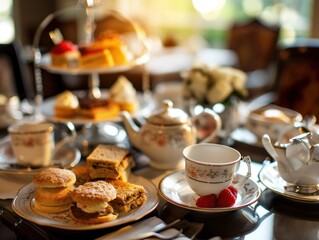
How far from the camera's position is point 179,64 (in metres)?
2.92

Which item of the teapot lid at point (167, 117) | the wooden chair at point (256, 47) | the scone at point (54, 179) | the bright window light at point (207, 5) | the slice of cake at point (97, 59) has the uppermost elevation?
the slice of cake at point (97, 59)

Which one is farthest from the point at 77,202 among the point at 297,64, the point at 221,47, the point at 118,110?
the point at 221,47

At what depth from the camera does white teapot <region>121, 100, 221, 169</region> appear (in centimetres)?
116

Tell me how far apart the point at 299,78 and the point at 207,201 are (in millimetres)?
1142

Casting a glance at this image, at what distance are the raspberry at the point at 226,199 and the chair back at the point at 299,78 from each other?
102cm

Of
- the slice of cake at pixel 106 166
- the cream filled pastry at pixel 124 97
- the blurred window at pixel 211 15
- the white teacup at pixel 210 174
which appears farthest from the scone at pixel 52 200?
the blurred window at pixel 211 15

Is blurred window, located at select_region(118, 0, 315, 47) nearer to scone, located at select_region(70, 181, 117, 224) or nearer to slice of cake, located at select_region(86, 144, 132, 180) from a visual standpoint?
slice of cake, located at select_region(86, 144, 132, 180)

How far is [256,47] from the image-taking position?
333 cm

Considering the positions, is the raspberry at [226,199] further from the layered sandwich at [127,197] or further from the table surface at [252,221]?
the layered sandwich at [127,197]

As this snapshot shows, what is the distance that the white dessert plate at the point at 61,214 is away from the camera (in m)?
0.86

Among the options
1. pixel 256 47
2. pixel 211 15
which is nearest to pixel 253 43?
pixel 256 47

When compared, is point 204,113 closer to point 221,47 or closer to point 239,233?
point 239,233

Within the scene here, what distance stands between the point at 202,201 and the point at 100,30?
10.1ft

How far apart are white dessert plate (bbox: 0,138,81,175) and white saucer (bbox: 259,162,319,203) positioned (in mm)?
496
